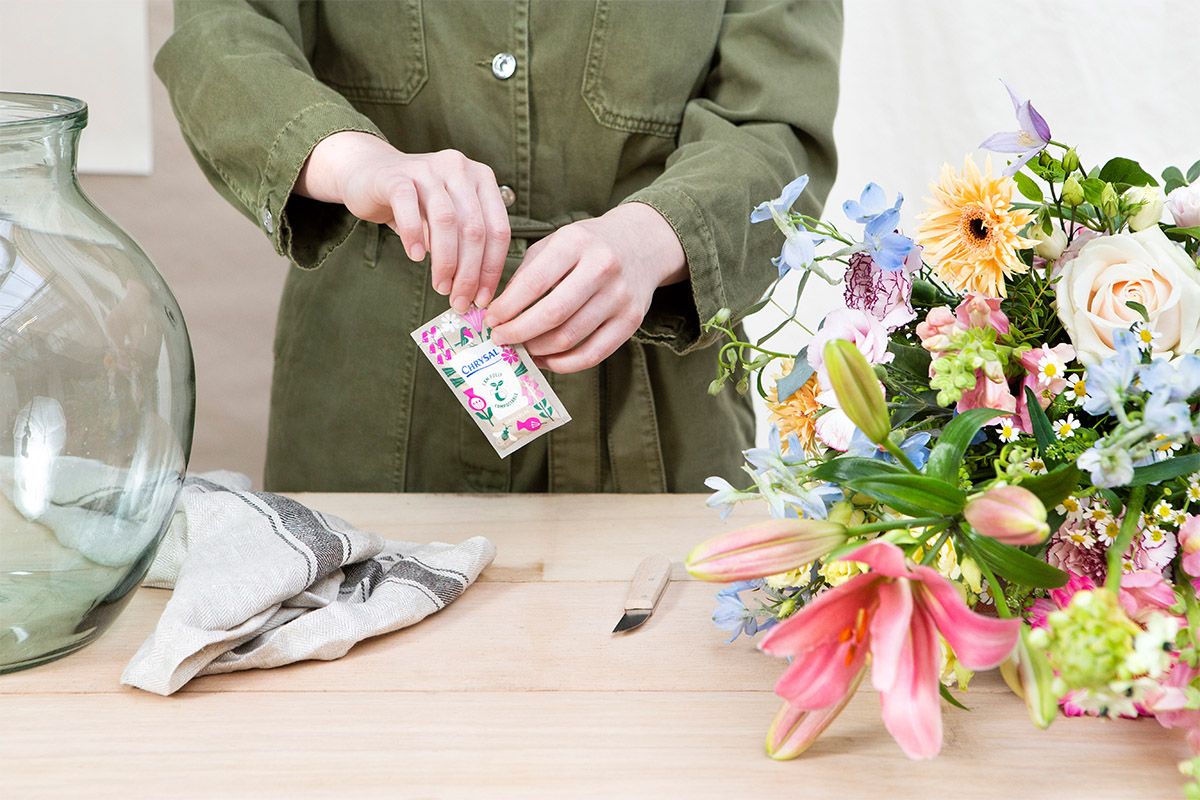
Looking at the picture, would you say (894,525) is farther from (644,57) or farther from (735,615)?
(644,57)

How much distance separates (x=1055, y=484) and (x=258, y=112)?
0.63 metres

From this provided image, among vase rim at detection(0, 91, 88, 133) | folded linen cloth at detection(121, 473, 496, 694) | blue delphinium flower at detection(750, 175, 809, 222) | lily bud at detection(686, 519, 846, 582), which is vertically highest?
vase rim at detection(0, 91, 88, 133)

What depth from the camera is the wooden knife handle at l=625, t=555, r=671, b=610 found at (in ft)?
2.09

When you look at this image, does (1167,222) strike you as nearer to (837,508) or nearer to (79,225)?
(837,508)

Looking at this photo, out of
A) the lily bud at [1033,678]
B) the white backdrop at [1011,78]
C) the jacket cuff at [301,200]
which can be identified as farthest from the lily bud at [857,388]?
the white backdrop at [1011,78]

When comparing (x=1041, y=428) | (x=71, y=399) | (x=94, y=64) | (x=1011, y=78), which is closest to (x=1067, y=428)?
(x=1041, y=428)

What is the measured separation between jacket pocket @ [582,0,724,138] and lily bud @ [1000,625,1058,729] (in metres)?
0.65

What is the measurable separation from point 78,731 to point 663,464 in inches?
24.2

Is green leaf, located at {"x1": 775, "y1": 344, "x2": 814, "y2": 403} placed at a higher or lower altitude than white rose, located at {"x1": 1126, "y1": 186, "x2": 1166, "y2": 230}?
lower

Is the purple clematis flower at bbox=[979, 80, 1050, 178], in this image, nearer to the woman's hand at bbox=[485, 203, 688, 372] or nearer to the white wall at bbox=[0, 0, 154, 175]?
the woman's hand at bbox=[485, 203, 688, 372]

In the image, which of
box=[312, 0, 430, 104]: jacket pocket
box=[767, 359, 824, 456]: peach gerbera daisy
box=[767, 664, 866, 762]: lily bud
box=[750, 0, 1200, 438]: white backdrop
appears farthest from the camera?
box=[750, 0, 1200, 438]: white backdrop

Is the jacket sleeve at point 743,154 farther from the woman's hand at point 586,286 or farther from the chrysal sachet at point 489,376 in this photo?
the chrysal sachet at point 489,376

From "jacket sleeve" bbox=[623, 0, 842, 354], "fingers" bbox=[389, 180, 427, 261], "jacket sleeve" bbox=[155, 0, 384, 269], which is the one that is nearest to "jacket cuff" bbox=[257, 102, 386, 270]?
"jacket sleeve" bbox=[155, 0, 384, 269]

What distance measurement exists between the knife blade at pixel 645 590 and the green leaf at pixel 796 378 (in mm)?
167
